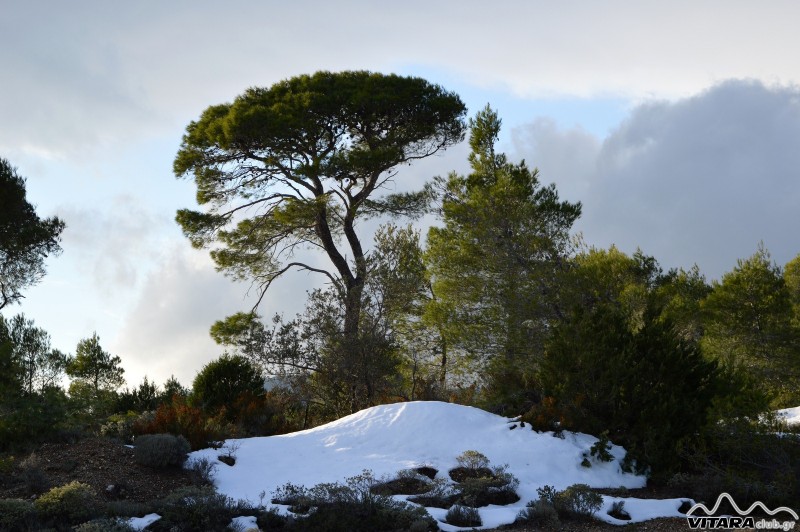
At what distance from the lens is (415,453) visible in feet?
39.1

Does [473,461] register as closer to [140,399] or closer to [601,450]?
[601,450]

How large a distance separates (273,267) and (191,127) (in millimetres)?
5541

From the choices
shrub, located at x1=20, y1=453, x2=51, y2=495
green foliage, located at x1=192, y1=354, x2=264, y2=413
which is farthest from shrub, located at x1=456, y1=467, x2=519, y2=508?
green foliage, located at x1=192, y1=354, x2=264, y2=413

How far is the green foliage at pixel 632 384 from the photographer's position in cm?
1225

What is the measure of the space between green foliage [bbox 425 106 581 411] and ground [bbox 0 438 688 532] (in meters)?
7.81

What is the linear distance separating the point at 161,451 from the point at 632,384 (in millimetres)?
7237

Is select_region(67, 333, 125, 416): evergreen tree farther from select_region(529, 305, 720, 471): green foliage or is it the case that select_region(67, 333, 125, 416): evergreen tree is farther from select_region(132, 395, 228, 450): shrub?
select_region(529, 305, 720, 471): green foliage

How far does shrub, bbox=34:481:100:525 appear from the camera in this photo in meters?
8.89

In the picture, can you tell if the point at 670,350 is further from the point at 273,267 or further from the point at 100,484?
the point at 273,267

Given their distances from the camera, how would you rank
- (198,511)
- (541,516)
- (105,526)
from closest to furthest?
(105,526)
(198,511)
(541,516)

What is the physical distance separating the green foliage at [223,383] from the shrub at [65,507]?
772 cm

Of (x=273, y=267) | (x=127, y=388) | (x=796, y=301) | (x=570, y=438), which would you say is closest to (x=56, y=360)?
(x=127, y=388)

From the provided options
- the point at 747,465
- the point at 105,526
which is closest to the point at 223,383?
the point at 105,526

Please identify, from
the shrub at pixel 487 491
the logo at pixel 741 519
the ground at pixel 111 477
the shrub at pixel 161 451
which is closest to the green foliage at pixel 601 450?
the ground at pixel 111 477
